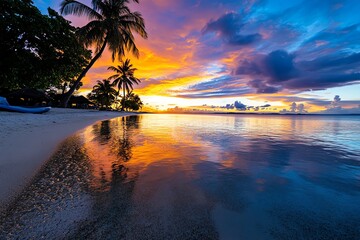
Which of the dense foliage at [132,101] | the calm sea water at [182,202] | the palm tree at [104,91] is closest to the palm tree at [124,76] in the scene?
the palm tree at [104,91]

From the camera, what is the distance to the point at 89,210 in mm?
2039

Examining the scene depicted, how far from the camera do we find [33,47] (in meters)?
11.5

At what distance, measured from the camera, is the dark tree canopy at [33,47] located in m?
10.0

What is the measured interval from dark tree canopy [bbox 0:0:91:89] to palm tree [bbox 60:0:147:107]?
3132 mm

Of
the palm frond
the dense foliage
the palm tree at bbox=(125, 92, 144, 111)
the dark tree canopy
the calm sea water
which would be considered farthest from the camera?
the palm tree at bbox=(125, 92, 144, 111)

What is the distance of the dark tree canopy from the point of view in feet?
32.9

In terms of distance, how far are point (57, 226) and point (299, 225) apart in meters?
2.69

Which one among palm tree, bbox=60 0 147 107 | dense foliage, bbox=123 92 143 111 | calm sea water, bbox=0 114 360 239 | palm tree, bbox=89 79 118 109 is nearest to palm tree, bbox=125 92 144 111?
dense foliage, bbox=123 92 143 111

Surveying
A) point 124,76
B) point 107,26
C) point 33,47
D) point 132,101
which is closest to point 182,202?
point 33,47

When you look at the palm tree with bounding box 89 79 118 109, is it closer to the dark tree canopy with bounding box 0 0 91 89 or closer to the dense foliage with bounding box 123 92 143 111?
the dense foliage with bounding box 123 92 143 111

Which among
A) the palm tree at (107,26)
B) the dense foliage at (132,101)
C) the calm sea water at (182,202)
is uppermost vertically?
the palm tree at (107,26)

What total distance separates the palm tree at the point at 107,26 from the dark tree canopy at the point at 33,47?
10.3 feet

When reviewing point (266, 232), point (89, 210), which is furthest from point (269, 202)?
point (89, 210)

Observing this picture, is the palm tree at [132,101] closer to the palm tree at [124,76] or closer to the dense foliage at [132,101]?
the dense foliage at [132,101]
